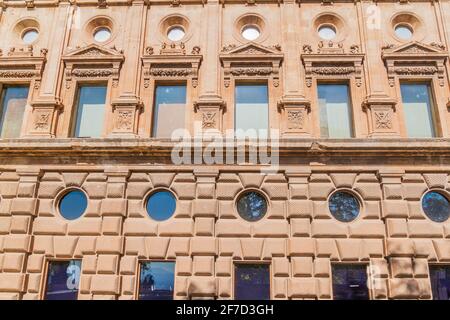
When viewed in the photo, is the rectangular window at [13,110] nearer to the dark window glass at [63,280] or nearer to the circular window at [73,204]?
the circular window at [73,204]

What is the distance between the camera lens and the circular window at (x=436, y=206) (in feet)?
42.1

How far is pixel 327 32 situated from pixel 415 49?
3081mm

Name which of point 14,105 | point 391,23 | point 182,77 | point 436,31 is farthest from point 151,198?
point 436,31

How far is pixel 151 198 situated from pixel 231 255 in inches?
A: 122

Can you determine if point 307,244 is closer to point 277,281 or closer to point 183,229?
point 277,281

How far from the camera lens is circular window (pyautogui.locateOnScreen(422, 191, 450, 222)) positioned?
42.1 feet

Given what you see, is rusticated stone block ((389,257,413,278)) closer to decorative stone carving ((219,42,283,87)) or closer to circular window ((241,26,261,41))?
decorative stone carving ((219,42,283,87))

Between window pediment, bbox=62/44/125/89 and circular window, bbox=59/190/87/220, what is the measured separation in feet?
13.0

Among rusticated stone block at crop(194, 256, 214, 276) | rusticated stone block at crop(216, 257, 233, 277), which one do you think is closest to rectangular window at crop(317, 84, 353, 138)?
rusticated stone block at crop(216, 257, 233, 277)

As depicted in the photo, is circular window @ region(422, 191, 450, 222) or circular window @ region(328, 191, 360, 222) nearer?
circular window @ region(422, 191, 450, 222)

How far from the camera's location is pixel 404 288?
1201 centimetres

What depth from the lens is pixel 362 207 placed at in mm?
12992

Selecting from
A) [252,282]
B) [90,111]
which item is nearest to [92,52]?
[90,111]
